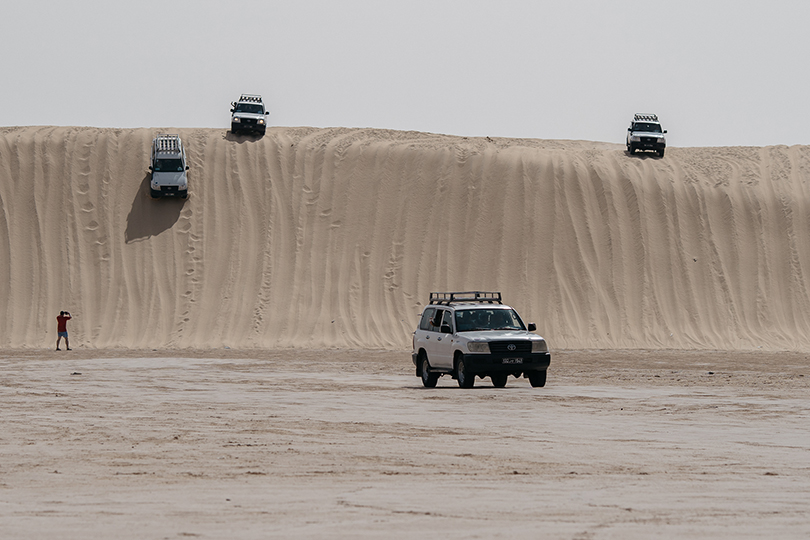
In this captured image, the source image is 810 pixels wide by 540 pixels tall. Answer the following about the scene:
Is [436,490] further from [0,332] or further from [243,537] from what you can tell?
[0,332]

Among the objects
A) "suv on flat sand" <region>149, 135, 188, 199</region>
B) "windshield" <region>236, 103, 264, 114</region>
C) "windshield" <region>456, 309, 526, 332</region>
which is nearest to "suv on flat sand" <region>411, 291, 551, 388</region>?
"windshield" <region>456, 309, 526, 332</region>

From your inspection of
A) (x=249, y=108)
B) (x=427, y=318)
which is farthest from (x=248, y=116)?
(x=427, y=318)

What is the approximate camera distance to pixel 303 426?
13805 millimetres

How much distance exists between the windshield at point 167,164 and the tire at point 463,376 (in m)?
28.9

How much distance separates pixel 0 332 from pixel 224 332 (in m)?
9.00

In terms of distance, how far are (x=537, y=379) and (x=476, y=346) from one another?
1.61 m

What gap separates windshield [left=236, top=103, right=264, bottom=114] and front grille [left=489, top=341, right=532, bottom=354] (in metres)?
34.5

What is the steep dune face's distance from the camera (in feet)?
135

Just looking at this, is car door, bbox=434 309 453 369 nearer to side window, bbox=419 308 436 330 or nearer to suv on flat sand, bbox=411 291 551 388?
suv on flat sand, bbox=411 291 551 388

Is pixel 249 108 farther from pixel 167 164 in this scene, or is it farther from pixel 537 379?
Answer: pixel 537 379

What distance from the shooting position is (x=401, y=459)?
10945mm

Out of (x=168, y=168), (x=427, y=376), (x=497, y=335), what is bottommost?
(x=427, y=376)

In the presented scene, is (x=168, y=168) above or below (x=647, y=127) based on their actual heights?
below

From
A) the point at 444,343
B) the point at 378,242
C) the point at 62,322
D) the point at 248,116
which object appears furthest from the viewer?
the point at 248,116
